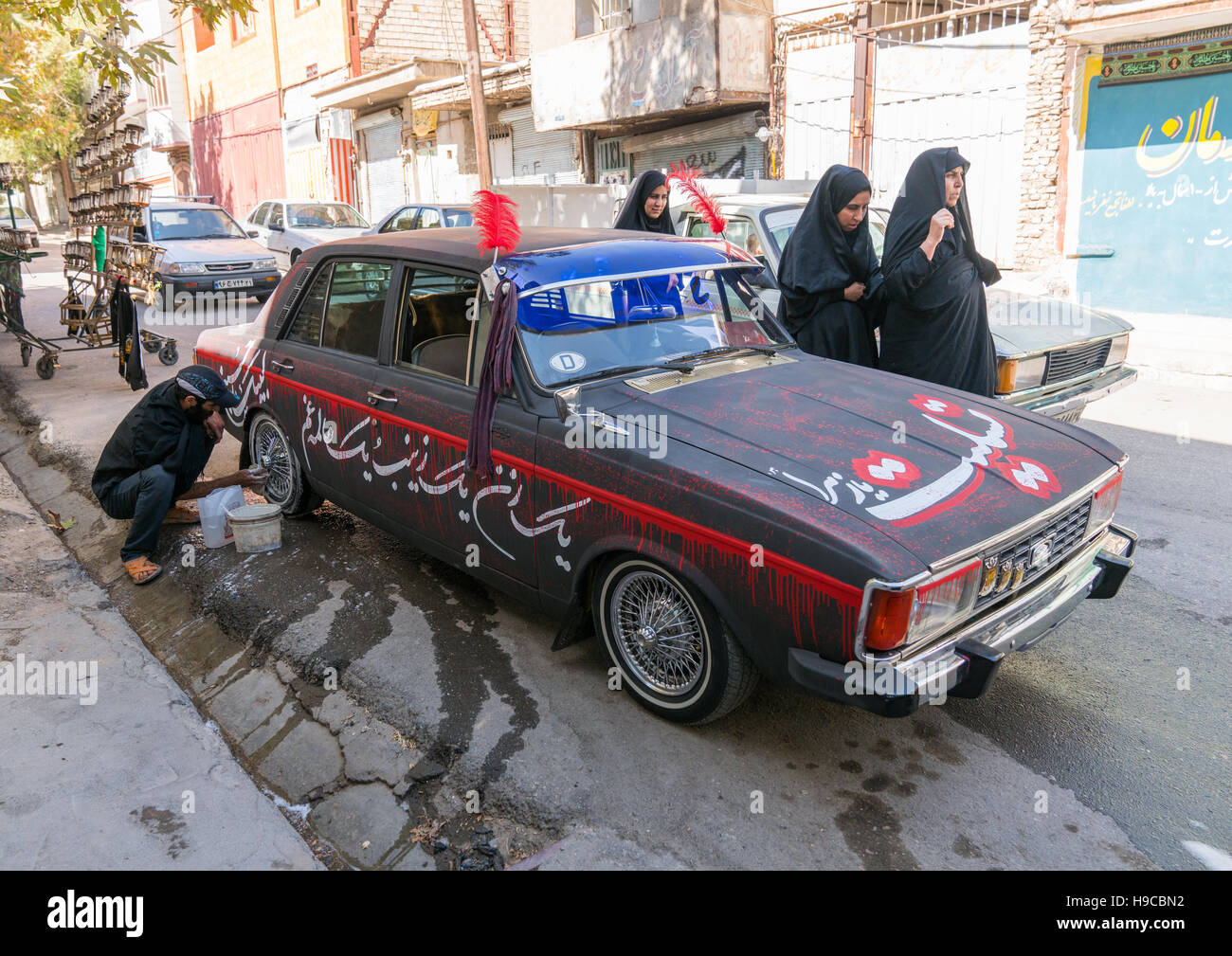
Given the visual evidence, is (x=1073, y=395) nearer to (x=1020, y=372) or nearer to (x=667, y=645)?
(x=1020, y=372)

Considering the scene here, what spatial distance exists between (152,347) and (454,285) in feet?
27.1

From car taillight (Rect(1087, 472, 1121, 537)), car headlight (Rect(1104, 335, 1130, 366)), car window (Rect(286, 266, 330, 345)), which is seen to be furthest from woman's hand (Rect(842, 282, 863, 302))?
car window (Rect(286, 266, 330, 345))

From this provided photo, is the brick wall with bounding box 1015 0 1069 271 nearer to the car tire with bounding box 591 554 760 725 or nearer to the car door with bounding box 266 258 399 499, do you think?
the car door with bounding box 266 258 399 499

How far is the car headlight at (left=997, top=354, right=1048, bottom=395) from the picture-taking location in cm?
559

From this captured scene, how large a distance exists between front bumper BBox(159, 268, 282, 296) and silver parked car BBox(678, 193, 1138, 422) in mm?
9277

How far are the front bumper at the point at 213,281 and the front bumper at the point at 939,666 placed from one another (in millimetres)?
12942

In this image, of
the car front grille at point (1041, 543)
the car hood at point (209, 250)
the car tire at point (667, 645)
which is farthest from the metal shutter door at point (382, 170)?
the car front grille at point (1041, 543)

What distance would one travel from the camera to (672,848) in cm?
275

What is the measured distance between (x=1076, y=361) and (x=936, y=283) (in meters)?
1.86

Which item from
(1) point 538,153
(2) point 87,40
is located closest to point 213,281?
(2) point 87,40

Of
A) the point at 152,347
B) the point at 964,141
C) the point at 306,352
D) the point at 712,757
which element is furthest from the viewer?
the point at 964,141

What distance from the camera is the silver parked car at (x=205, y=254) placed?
13914mm

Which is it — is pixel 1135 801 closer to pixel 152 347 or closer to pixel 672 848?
pixel 672 848
